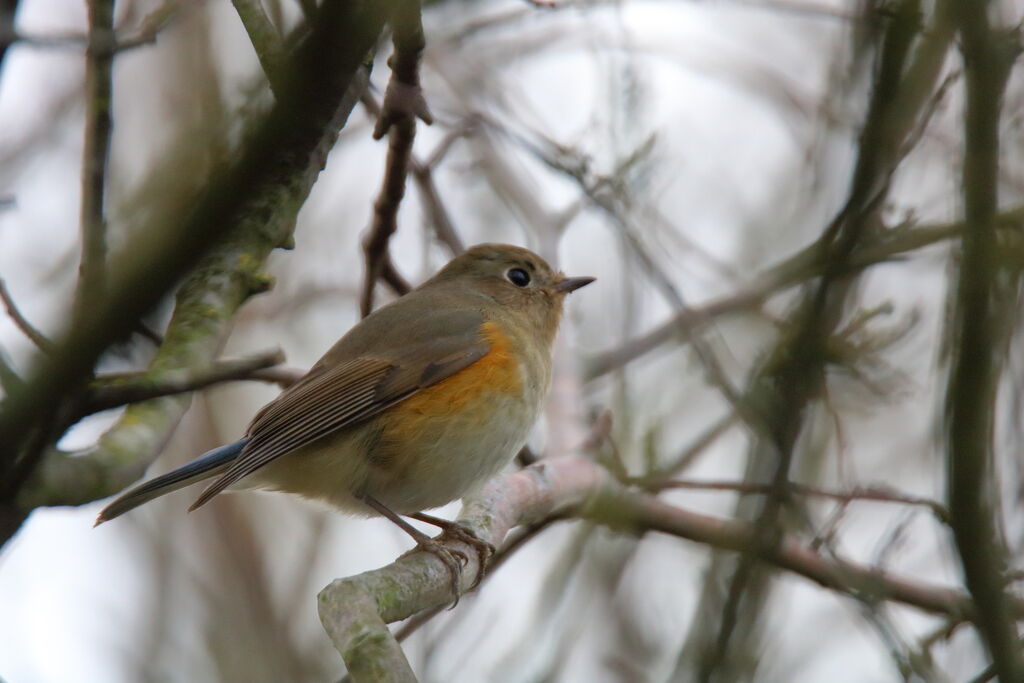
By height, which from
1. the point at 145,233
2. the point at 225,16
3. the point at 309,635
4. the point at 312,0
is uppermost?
the point at 225,16

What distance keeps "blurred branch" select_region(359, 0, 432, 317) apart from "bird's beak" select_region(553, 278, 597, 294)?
2.68 feet

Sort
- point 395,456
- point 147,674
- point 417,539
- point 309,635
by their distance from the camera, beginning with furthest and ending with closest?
point 309,635 < point 147,674 < point 395,456 < point 417,539

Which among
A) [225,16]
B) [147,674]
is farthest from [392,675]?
[225,16]

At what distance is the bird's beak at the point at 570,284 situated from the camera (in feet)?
15.2

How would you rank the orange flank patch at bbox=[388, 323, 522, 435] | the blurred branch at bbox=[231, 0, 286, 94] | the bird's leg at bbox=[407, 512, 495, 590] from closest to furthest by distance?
the blurred branch at bbox=[231, 0, 286, 94] → the bird's leg at bbox=[407, 512, 495, 590] → the orange flank patch at bbox=[388, 323, 522, 435]

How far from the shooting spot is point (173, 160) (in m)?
2.67

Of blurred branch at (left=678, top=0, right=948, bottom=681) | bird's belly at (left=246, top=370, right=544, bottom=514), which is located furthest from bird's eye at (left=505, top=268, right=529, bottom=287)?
→ blurred branch at (left=678, top=0, right=948, bottom=681)

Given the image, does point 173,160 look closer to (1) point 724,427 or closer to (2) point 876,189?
(2) point 876,189

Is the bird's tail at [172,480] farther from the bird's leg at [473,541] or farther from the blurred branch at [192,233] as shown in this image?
the blurred branch at [192,233]

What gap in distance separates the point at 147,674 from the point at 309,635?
3.23ft

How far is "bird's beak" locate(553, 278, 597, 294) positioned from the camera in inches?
182

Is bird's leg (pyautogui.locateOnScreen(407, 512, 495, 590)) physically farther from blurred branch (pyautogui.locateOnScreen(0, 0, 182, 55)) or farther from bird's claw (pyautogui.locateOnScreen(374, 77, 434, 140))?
blurred branch (pyautogui.locateOnScreen(0, 0, 182, 55))

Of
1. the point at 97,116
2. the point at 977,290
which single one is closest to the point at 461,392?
the point at 97,116

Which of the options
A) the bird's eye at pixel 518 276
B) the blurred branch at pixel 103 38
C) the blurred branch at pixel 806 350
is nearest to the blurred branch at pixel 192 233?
the blurred branch at pixel 806 350
